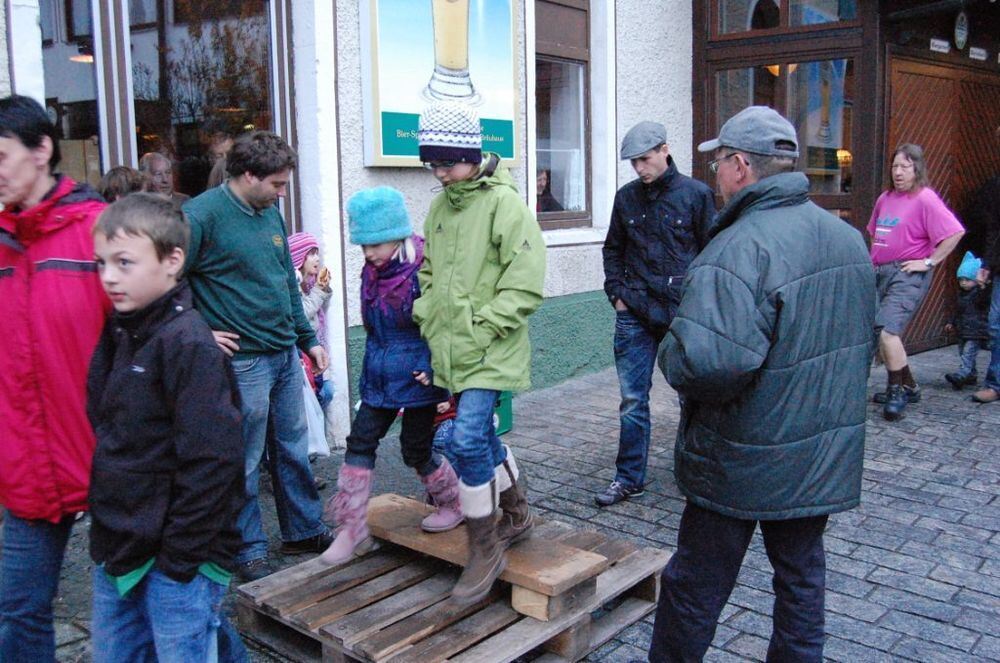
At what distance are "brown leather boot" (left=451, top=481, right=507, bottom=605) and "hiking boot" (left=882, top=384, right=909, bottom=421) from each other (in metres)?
4.12

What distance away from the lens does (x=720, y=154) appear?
9.11 ft

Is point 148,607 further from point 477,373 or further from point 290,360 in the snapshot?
point 290,360

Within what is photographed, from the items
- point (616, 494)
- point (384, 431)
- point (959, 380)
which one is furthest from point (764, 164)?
point (959, 380)

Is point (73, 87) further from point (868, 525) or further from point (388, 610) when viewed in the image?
point (868, 525)

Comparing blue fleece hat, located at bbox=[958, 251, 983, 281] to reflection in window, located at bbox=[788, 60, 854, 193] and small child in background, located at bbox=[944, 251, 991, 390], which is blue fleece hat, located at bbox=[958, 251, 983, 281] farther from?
reflection in window, located at bbox=[788, 60, 854, 193]

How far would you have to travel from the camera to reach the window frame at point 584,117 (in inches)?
292

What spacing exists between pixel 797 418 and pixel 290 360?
2141mm

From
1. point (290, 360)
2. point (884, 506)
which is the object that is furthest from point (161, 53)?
point (884, 506)

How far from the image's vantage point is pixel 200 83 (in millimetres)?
5238

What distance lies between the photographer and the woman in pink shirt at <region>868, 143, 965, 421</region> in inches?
255

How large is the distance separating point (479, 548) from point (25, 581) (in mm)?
1380

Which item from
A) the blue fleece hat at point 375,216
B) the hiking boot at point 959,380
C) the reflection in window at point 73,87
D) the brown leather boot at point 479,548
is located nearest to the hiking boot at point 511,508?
the brown leather boot at point 479,548

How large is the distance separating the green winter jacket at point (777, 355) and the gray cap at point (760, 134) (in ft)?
0.30

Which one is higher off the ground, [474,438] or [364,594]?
[474,438]
